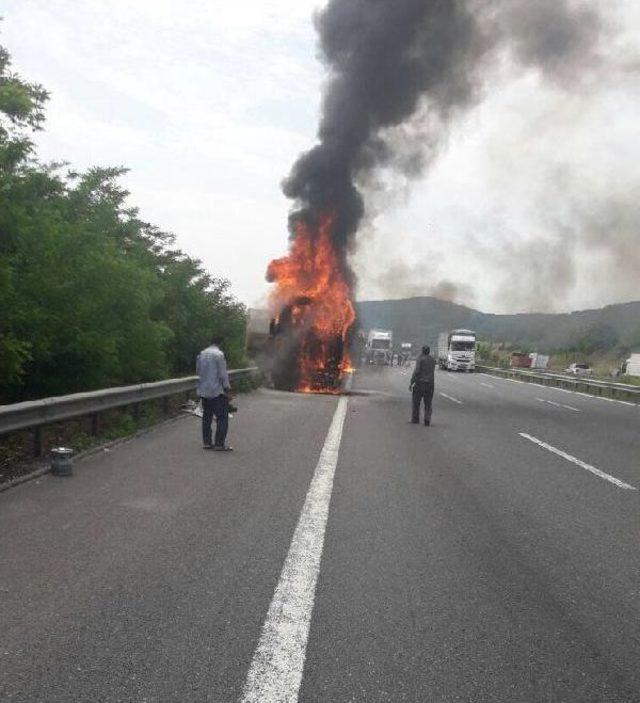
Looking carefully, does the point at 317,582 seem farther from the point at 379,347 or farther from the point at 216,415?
the point at 379,347

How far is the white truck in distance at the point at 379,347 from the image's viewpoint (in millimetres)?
60344

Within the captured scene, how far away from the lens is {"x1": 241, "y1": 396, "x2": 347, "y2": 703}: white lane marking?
9.85 ft

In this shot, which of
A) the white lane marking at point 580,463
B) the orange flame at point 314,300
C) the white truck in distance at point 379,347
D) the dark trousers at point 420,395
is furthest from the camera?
the white truck in distance at point 379,347

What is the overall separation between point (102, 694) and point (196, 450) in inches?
267

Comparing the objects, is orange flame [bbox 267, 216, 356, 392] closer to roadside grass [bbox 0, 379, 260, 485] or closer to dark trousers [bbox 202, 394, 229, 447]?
roadside grass [bbox 0, 379, 260, 485]

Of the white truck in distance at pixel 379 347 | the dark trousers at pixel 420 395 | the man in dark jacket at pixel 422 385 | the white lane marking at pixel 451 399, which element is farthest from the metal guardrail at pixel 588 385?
the white truck in distance at pixel 379 347

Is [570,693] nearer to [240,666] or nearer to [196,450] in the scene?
[240,666]

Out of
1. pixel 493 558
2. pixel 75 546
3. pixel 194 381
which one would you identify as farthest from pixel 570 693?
pixel 194 381

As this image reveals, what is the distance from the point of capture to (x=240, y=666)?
3180mm

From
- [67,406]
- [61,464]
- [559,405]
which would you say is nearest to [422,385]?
[67,406]

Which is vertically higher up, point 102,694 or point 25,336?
point 25,336

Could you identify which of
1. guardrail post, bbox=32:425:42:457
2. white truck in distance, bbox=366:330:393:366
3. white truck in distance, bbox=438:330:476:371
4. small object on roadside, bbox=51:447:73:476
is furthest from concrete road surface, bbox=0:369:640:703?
white truck in distance, bbox=366:330:393:366

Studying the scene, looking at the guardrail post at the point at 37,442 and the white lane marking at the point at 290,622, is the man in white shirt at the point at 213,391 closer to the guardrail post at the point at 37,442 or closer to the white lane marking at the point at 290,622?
the guardrail post at the point at 37,442

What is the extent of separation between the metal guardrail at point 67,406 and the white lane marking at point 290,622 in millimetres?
3475
